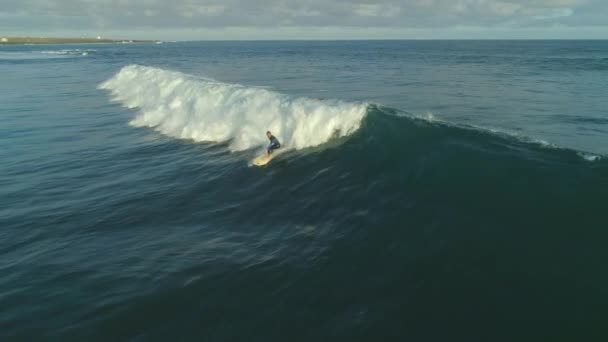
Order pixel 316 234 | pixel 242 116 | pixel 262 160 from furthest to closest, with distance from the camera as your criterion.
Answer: pixel 242 116 → pixel 262 160 → pixel 316 234

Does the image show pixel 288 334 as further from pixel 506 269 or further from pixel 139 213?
pixel 139 213

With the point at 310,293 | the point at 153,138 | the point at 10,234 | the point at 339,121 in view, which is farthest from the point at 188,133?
the point at 310,293

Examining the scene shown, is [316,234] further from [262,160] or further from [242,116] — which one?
[242,116]

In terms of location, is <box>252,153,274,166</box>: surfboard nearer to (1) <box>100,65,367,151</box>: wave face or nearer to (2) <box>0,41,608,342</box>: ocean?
(2) <box>0,41,608,342</box>: ocean

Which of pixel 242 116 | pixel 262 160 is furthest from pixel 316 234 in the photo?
pixel 242 116

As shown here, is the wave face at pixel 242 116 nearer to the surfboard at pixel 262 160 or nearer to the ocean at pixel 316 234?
the ocean at pixel 316 234

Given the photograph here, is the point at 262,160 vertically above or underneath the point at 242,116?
underneath
